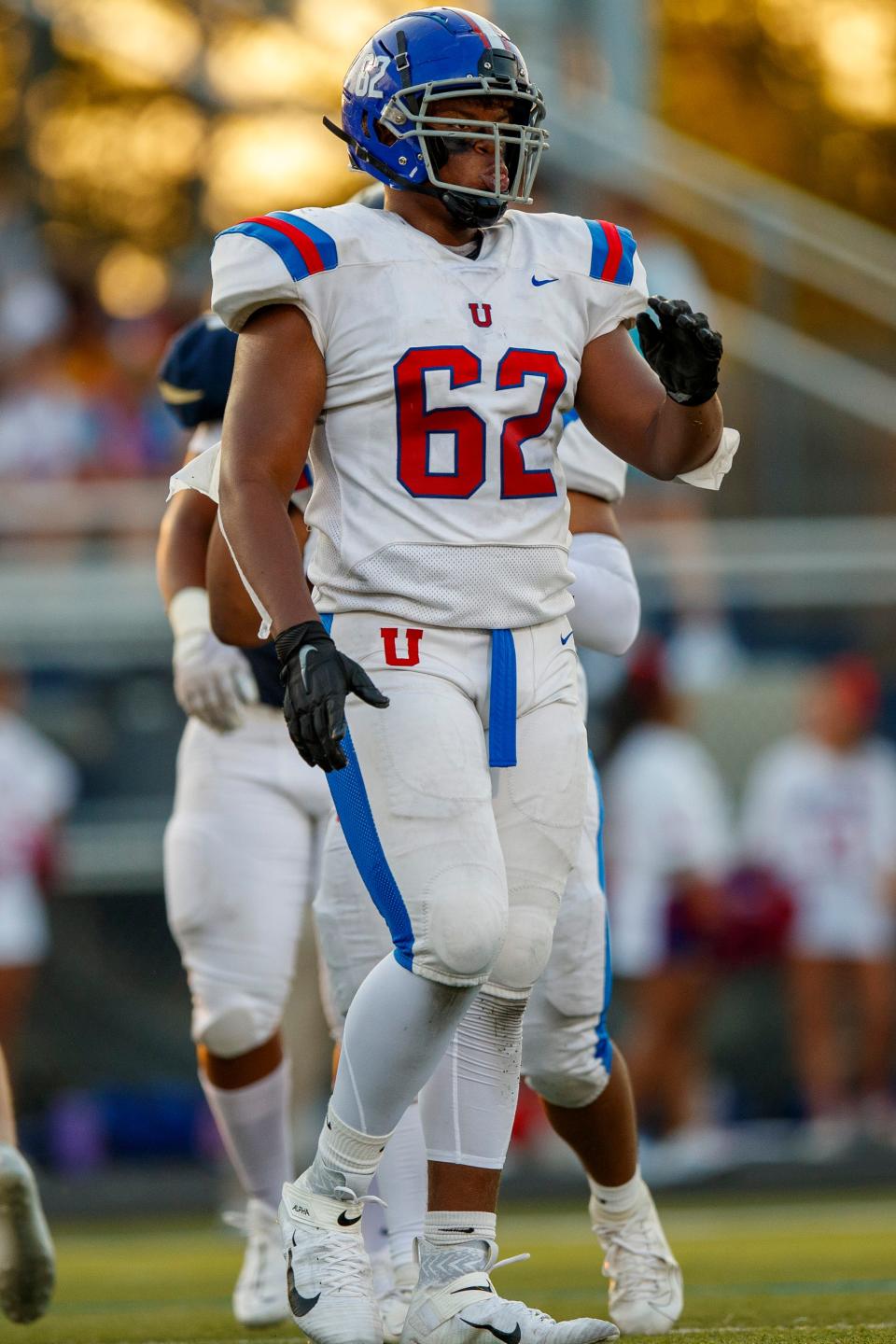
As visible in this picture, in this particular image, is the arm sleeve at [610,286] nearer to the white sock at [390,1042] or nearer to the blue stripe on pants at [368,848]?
the blue stripe on pants at [368,848]

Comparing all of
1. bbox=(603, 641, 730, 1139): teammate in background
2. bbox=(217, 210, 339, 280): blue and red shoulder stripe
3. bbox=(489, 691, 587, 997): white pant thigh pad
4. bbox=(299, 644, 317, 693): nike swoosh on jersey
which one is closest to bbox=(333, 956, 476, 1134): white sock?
bbox=(489, 691, 587, 997): white pant thigh pad

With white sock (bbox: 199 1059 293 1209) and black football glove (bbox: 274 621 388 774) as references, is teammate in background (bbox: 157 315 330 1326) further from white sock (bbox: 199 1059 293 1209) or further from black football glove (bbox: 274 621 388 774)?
black football glove (bbox: 274 621 388 774)

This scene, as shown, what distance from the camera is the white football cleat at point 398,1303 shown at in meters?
4.09

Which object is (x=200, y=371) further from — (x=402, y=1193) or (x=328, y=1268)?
(x=328, y=1268)

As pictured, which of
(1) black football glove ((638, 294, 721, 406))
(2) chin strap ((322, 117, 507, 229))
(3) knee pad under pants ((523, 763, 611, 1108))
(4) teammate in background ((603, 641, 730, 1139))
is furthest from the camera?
(4) teammate in background ((603, 641, 730, 1139))

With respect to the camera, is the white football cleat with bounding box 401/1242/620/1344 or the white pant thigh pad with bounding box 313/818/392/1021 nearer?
the white football cleat with bounding box 401/1242/620/1344

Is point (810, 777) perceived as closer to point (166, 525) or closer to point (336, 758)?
point (166, 525)

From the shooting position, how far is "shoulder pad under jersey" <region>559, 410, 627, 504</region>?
4.31m

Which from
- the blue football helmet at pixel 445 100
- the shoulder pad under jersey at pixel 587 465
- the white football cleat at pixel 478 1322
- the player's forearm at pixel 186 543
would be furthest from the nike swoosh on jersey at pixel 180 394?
the white football cleat at pixel 478 1322

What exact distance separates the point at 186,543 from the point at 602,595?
3.27 feet

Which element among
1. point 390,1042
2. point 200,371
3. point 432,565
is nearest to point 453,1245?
point 390,1042

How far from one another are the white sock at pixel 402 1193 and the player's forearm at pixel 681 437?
1.29 metres

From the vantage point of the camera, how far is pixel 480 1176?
355 centimetres

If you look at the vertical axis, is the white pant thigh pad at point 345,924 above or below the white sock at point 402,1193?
above
